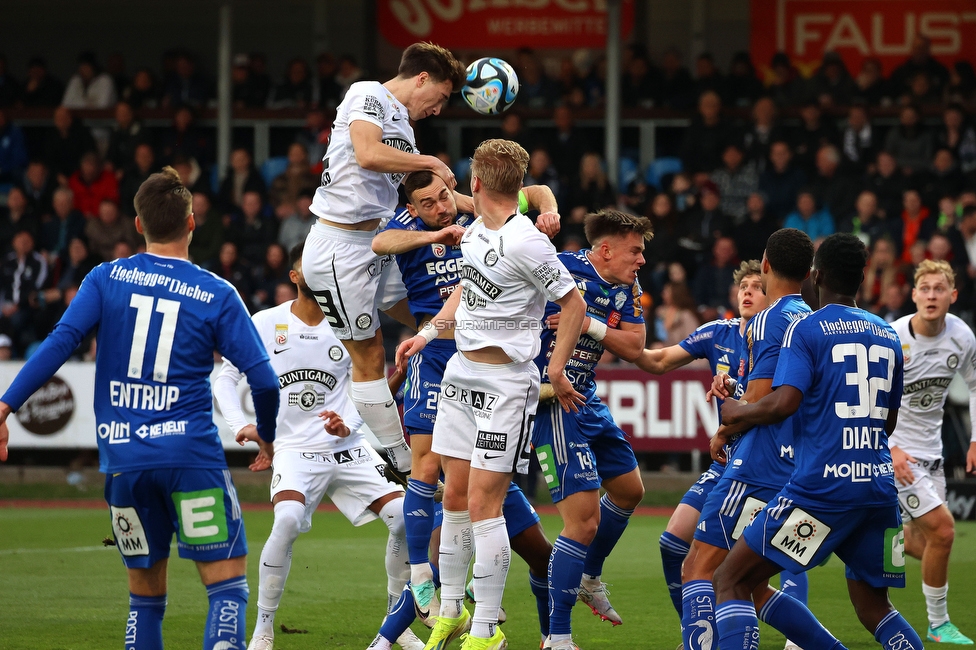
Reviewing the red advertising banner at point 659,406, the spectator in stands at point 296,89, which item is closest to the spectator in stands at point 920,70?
the red advertising banner at point 659,406

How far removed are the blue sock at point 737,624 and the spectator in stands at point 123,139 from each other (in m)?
15.9

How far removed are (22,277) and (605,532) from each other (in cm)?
1250

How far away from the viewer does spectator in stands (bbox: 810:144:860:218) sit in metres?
16.9

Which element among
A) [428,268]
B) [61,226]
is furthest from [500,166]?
[61,226]

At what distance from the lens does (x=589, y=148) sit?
18.2 metres

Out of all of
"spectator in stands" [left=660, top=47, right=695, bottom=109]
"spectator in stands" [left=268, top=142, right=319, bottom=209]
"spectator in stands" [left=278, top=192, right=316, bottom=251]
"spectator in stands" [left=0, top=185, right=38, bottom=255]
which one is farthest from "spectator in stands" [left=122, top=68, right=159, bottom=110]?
"spectator in stands" [left=660, top=47, right=695, bottom=109]

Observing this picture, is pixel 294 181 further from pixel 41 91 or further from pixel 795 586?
pixel 795 586

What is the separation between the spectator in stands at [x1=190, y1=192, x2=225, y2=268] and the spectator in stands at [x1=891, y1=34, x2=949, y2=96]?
10.4 meters

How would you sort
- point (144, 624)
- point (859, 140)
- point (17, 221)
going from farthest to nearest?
1. point (17, 221)
2. point (859, 140)
3. point (144, 624)

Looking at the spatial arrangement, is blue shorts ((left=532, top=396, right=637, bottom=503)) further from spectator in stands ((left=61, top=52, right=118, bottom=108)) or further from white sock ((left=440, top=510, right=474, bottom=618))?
spectator in stands ((left=61, top=52, right=118, bottom=108))

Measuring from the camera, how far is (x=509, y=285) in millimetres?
6266

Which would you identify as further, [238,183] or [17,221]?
[238,183]

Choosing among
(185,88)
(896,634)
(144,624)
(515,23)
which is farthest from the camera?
(185,88)

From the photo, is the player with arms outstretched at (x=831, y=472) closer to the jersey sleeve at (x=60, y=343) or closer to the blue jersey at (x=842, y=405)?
the blue jersey at (x=842, y=405)
